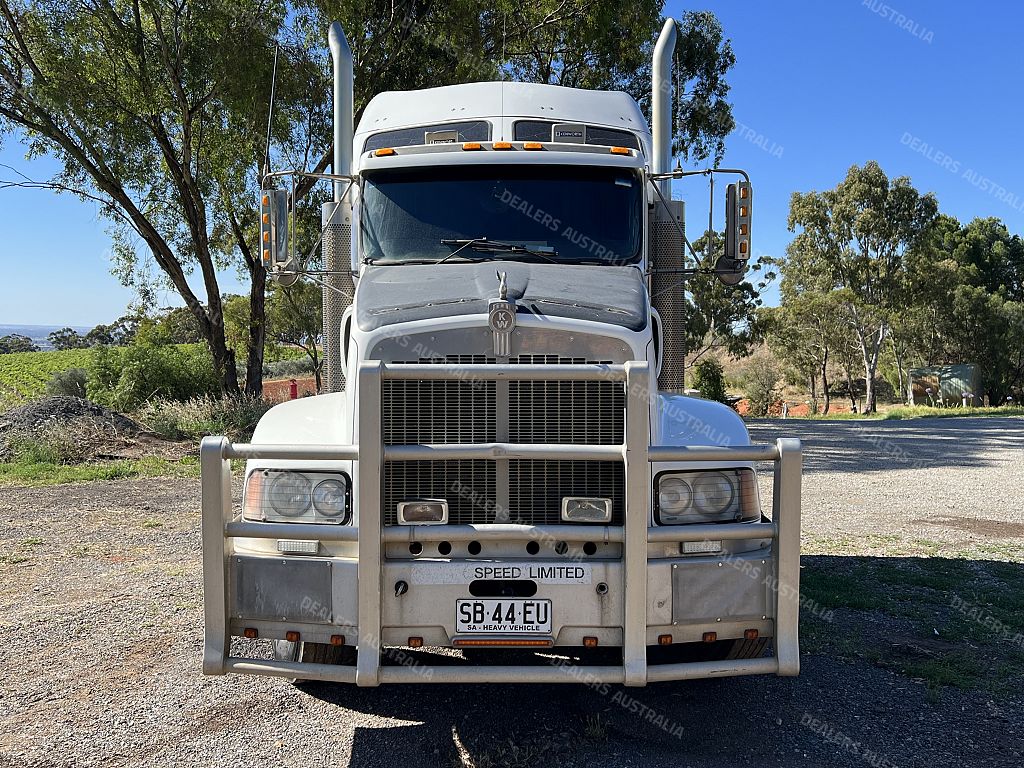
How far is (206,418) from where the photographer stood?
16594 mm

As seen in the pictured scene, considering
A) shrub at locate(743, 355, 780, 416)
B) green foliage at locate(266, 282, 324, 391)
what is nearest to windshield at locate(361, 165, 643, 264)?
green foliage at locate(266, 282, 324, 391)

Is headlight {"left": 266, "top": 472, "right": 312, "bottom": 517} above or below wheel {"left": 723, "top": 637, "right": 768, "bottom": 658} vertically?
above

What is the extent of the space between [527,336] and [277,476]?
129 cm

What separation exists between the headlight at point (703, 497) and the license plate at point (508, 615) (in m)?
0.68

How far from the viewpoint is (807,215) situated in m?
38.0

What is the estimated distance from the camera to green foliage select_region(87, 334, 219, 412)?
762 inches

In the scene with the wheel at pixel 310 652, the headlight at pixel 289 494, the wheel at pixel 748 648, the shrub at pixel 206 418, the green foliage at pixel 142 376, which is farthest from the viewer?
A: the green foliage at pixel 142 376

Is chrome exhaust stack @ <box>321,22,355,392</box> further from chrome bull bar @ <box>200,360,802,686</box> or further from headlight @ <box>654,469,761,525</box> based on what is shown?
headlight @ <box>654,469,761,525</box>

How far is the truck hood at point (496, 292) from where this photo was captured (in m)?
4.15

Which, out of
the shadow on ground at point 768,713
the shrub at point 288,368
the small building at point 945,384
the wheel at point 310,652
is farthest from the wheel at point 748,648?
the shrub at point 288,368

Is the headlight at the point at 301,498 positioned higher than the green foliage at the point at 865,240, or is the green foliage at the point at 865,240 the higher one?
the green foliage at the point at 865,240

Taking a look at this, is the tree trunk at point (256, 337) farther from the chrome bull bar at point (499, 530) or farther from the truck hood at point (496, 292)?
the chrome bull bar at point (499, 530)

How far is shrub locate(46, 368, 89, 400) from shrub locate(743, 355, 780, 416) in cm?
3707

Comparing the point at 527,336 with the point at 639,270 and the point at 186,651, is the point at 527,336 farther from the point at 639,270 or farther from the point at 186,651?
the point at 186,651
